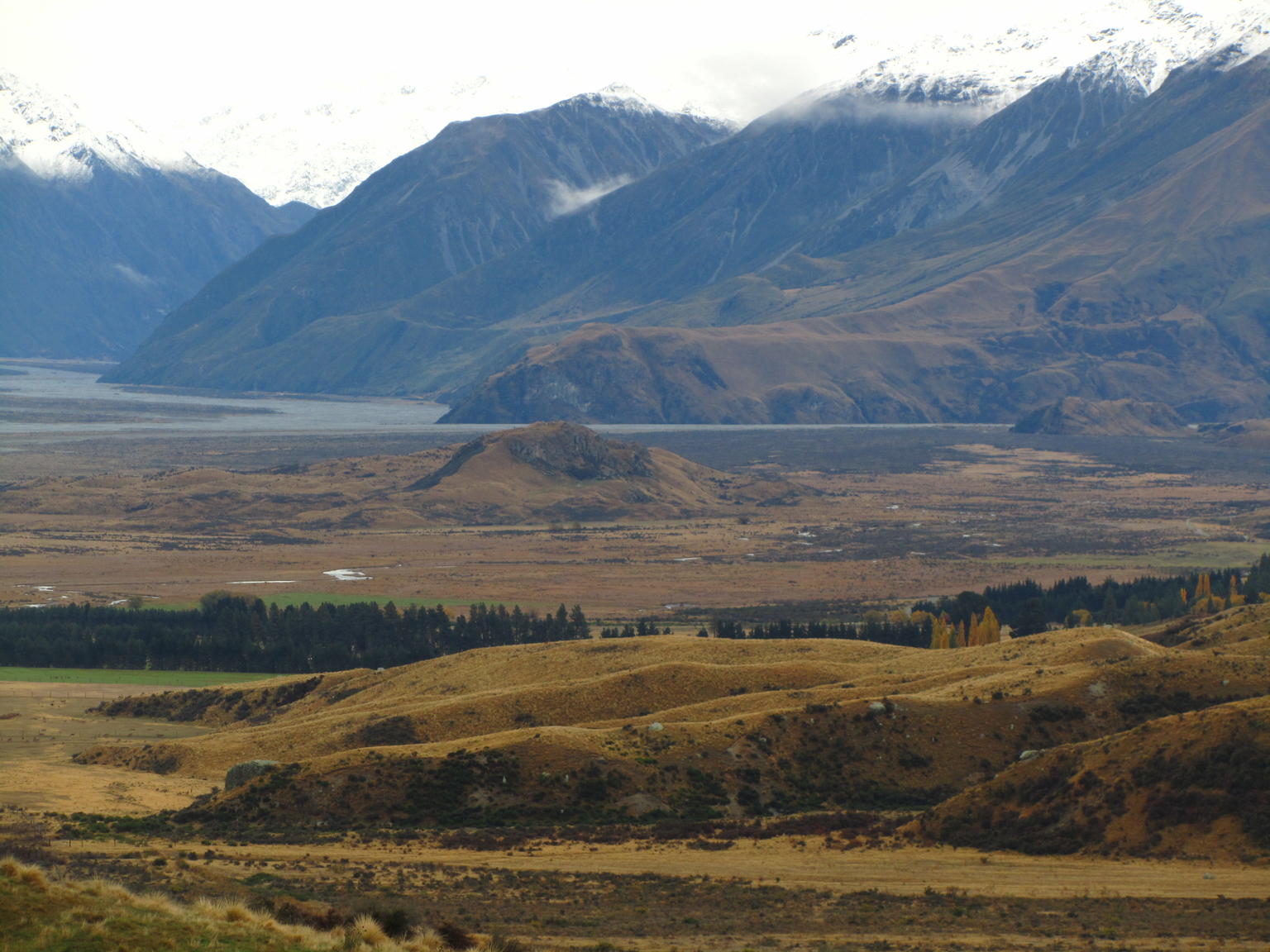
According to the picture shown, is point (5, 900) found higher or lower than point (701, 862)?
higher

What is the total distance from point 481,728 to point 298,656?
5530 cm

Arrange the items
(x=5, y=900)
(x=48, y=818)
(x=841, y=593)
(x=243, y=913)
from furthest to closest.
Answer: (x=841, y=593) → (x=48, y=818) → (x=243, y=913) → (x=5, y=900)

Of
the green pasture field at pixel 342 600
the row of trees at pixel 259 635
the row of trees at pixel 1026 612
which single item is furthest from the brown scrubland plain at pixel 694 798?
the green pasture field at pixel 342 600

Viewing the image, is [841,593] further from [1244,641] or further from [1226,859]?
[1226,859]

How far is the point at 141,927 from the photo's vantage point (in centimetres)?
3447

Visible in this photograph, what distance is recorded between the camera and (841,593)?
176125mm

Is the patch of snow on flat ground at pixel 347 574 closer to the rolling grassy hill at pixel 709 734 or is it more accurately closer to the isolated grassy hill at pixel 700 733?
the rolling grassy hill at pixel 709 734

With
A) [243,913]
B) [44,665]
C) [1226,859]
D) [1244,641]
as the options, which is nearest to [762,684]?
Answer: [1244,641]

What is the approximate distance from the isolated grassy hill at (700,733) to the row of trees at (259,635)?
35831 millimetres

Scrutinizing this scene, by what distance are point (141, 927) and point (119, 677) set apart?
94.9 meters

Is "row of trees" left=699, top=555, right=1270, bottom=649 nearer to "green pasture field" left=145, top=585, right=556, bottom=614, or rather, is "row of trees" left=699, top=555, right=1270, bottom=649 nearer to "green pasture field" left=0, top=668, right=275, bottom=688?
"green pasture field" left=145, top=585, right=556, bottom=614

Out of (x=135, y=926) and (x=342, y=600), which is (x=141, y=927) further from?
(x=342, y=600)

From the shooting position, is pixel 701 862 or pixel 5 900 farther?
pixel 701 862

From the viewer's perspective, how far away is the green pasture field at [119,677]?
4796 inches
